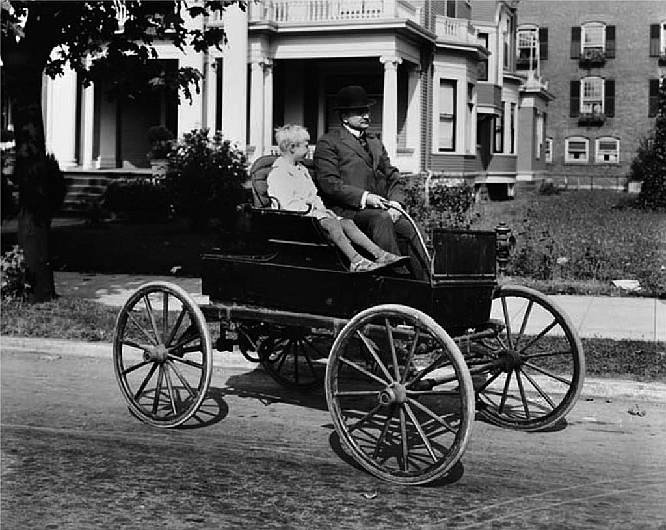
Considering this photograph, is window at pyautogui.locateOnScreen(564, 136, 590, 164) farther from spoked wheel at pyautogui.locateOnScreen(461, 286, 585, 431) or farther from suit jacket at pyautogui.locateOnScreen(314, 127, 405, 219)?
suit jacket at pyautogui.locateOnScreen(314, 127, 405, 219)

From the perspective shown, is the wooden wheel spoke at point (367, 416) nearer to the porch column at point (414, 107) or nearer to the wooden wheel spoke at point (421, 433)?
the wooden wheel spoke at point (421, 433)

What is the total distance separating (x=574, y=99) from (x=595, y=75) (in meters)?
1.95

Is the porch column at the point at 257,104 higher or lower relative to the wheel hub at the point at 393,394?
higher

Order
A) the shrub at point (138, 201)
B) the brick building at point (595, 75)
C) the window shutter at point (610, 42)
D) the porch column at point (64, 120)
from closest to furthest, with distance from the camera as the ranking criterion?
the shrub at point (138, 201) < the porch column at point (64, 120) < the brick building at point (595, 75) < the window shutter at point (610, 42)

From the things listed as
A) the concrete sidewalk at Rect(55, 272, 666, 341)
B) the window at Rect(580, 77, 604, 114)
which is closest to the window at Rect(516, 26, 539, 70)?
the window at Rect(580, 77, 604, 114)

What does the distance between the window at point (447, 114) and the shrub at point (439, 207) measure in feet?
20.2

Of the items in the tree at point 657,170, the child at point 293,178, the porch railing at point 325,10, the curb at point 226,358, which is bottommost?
the curb at point 226,358

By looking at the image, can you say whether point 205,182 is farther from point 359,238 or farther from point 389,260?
point 389,260

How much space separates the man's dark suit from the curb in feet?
8.74

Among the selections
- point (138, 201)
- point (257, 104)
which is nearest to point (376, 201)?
point (138, 201)

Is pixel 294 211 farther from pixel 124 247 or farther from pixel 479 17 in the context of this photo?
pixel 479 17

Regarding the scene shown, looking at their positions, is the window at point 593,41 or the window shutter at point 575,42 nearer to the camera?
the window at point 593,41

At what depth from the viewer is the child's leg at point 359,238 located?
20.8 feet

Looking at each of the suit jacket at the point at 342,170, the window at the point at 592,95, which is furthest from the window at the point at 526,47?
the suit jacket at the point at 342,170
